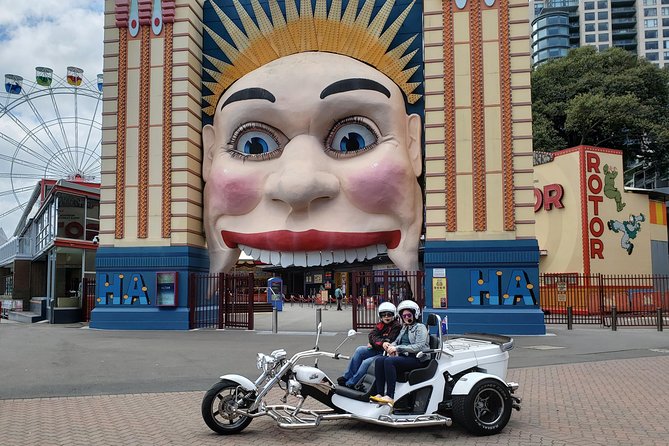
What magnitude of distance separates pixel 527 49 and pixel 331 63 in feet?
18.1

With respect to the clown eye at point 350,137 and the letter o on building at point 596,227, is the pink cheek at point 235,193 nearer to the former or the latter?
the clown eye at point 350,137

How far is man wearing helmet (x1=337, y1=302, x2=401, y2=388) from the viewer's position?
7020 millimetres

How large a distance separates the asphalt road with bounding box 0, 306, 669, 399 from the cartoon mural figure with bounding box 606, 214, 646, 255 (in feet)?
30.1

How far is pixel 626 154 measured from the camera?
45.1 metres

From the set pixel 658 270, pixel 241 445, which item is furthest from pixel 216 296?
pixel 658 270

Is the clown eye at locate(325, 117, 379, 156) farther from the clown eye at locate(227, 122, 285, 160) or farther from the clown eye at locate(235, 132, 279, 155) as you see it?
the clown eye at locate(235, 132, 279, 155)

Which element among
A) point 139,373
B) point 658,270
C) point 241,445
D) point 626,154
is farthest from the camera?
point 626,154

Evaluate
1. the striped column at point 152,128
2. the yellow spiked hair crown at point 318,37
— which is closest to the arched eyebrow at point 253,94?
the yellow spiked hair crown at point 318,37

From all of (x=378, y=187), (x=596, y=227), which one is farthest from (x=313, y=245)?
(x=596, y=227)

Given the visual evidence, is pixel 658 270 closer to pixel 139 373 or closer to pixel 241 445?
pixel 139 373

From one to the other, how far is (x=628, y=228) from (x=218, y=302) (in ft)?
62.0

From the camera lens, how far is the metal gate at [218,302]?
19.4 metres

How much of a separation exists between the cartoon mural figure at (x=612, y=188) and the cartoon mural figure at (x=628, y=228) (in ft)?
2.22

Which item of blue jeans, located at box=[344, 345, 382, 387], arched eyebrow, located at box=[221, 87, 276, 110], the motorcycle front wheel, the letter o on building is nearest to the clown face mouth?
arched eyebrow, located at box=[221, 87, 276, 110]
